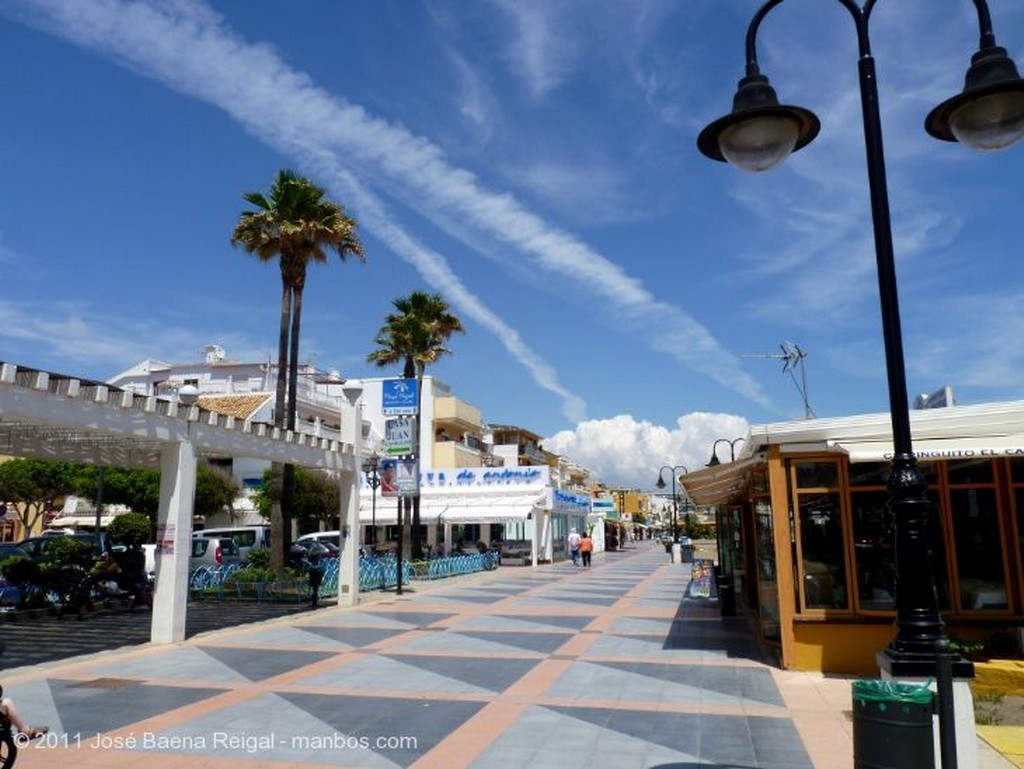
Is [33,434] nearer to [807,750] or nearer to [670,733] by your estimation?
[670,733]

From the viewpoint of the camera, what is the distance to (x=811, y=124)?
16.1ft

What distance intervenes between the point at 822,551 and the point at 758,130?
6.65 m

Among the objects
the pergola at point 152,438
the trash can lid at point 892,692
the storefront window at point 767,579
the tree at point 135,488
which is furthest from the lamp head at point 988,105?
the tree at point 135,488

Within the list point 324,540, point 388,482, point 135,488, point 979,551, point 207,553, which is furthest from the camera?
point 135,488

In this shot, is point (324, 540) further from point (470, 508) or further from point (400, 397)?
point (400, 397)

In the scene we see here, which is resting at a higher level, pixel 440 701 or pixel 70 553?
pixel 70 553

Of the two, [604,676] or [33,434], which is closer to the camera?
[604,676]

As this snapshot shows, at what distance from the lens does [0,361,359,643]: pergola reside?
1042cm

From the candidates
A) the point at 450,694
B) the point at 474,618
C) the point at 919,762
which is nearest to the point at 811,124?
the point at 919,762

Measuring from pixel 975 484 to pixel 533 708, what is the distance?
5833 millimetres

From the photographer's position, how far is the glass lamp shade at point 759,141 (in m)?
4.87

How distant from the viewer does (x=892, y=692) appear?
4.12 meters

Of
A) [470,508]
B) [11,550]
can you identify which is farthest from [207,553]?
[470,508]

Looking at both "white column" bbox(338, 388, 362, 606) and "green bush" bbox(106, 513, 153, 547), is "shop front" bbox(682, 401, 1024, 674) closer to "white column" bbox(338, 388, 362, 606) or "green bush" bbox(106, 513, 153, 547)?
"white column" bbox(338, 388, 362, 606)
